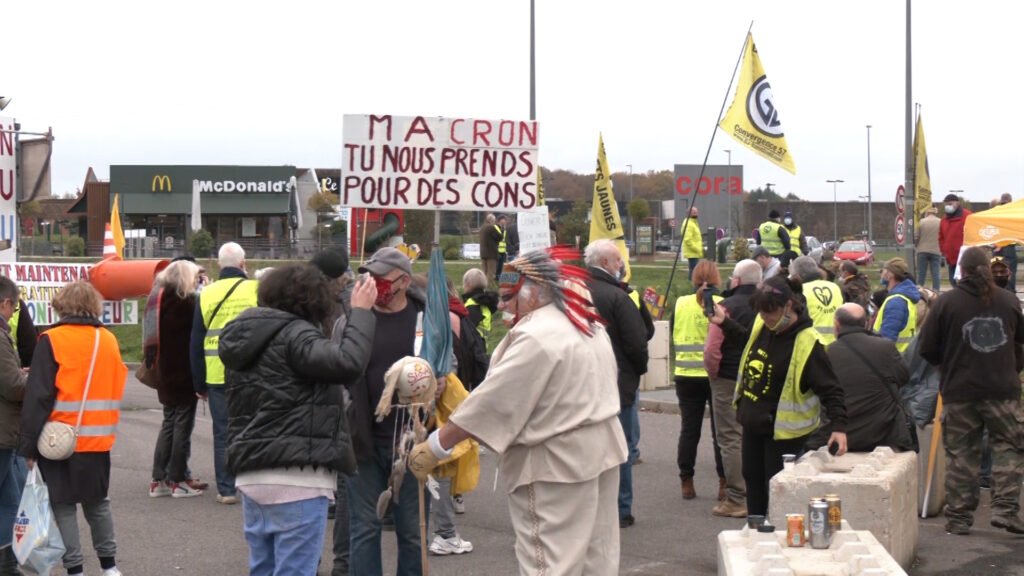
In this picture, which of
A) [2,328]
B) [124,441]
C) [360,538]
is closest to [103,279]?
[124,441]

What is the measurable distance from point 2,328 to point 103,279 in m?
6.66

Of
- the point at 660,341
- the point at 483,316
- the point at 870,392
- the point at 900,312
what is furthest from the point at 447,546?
the point at 660,341

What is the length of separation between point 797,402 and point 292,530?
3.44 m

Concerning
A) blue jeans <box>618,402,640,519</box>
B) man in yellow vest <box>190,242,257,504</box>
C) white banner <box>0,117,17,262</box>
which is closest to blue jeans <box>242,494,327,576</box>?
blue jeans <box>618,402,640,519</box>

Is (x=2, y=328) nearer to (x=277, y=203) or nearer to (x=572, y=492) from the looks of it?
(x=572, y=492)

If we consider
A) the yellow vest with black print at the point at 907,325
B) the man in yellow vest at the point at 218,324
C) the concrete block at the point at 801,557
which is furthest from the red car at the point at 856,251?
the concrete block at the point at 801,557

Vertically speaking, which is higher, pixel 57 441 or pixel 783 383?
pixel 783 383

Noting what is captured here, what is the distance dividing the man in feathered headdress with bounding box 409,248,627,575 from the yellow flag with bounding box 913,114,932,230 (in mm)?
14849

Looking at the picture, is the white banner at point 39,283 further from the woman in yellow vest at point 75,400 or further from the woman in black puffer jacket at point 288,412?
the woman in black puffer jacket at point 288,412

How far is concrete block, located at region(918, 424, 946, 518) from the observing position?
9703 millimetres

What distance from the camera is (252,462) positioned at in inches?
217

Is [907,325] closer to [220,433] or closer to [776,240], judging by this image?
[220,433]

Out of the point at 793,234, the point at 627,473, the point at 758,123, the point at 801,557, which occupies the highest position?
the point at 758,123

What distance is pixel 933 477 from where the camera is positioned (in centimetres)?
966
